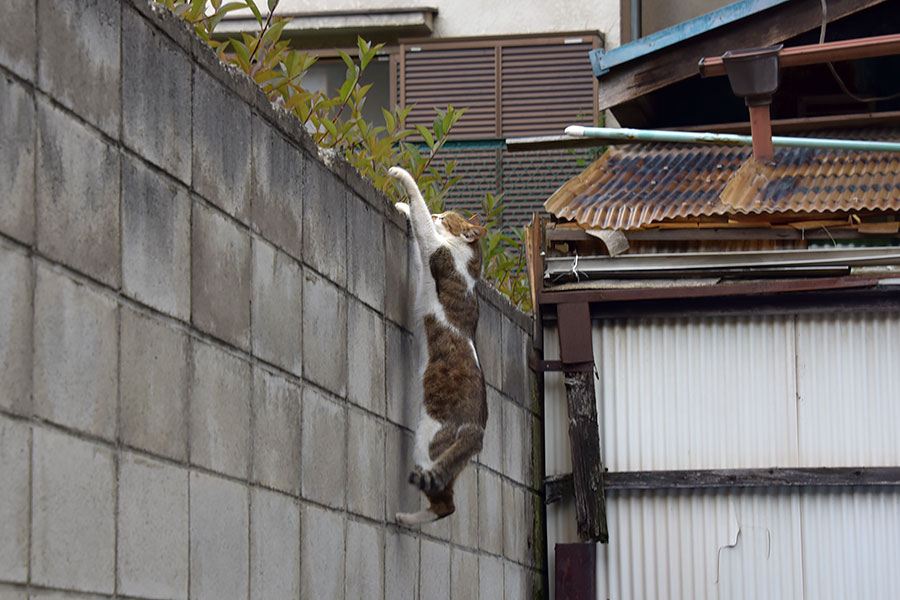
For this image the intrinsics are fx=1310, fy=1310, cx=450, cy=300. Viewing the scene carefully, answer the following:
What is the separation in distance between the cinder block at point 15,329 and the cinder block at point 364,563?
7.22 ft

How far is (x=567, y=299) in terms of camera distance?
830 centimetres

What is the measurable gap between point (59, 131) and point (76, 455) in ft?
2.42

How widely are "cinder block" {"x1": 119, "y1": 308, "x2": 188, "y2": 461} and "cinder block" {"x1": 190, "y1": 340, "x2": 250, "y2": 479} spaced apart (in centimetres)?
7

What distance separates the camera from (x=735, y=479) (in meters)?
8.02

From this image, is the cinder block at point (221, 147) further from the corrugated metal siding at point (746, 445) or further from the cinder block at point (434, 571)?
the corrugated metal siding at point (746, 445)

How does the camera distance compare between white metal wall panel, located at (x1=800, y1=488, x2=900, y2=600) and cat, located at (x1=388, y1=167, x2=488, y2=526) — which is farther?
white metal wall panel, located at (x1=800, y1=488, x2=900, y2=600)

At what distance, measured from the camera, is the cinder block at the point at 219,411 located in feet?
11.9

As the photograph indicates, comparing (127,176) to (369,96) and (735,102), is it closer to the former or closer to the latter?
(735,102)

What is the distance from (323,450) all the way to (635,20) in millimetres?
7773

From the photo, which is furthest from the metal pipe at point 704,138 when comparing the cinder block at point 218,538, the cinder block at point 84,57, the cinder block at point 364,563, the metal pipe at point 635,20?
the metal pipe at point 635,20

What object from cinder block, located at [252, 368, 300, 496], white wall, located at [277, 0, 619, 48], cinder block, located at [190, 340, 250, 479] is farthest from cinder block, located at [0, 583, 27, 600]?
white wall, located at [277, 0, 619, 48]

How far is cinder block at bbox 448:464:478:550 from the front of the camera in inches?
245

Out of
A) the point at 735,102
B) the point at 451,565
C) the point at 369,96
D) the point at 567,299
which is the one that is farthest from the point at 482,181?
the point at 451,565

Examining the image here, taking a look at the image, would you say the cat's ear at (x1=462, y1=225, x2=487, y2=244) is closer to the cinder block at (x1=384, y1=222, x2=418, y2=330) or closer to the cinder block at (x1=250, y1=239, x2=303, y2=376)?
the cinder block at (x1=384, y1=222, x2=418, y2=330)
